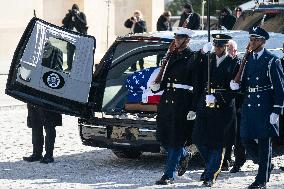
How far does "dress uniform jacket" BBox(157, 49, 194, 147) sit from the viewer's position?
11070 mm

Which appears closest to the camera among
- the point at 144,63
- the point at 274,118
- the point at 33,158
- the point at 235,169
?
the point at 274,118

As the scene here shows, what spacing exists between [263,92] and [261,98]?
7 cm

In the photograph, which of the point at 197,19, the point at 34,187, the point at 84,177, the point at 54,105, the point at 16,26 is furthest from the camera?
the point at 16,26

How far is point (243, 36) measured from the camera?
42.7 ft

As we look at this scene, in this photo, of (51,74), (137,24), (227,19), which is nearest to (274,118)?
(51,74)

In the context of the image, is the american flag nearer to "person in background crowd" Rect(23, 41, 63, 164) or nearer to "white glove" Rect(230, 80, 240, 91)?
"person in background crowd" Rect(23, 41, 63, 164)

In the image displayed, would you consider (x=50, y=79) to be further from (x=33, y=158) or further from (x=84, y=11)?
(x=84, y=11)

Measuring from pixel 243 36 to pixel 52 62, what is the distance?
99.0 inches

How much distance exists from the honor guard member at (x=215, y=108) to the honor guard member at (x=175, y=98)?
0.53 feet

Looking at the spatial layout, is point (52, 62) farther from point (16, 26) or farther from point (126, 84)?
point (16, 26)

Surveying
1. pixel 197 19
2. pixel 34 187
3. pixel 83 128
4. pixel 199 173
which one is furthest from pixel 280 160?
pixel 197 19

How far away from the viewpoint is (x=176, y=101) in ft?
36.3

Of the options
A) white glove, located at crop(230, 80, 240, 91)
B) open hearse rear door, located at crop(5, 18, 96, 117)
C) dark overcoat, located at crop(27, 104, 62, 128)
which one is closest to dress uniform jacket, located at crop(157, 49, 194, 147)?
white glove, located at crop(230, 80, 240, 91)

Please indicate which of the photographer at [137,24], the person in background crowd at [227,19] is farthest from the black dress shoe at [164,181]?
the photographer at [137,24]
